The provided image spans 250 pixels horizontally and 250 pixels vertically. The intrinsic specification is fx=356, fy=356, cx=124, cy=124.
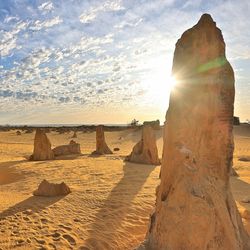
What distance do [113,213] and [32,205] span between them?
1873 mm

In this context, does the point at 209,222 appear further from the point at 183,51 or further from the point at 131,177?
the point at 131,177

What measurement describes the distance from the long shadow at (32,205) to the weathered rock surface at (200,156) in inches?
139

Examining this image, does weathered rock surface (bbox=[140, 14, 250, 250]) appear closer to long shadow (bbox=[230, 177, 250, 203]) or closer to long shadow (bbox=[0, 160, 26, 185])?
long shadow (bbox=[230, 177, 250, 203])

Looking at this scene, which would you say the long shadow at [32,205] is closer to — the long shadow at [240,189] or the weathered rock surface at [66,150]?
the long shadow at [240,189]

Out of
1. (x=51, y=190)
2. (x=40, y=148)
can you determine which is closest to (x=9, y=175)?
(x=40, y=148)

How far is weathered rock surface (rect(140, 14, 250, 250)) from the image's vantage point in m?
4.45

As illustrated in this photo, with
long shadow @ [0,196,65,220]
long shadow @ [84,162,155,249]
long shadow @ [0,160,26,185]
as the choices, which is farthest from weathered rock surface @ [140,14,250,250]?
long shadow @ [0,160,26,185]

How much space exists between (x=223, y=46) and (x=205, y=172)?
67.0 inches

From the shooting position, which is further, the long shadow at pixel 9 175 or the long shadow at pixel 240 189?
the long shadow at pixel 9 175

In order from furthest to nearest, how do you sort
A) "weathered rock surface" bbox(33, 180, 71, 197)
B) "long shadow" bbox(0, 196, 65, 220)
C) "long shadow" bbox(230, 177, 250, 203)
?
"long shadow" bbox(230, 177, 250, 203) → "weathered rock surface" bbox(33, 180, 71, 197) → "long shadow" bbox(0, 196, 65, 220)

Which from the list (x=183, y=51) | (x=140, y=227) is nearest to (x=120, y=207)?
(x=140, y=227)

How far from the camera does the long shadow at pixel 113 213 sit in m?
6.11

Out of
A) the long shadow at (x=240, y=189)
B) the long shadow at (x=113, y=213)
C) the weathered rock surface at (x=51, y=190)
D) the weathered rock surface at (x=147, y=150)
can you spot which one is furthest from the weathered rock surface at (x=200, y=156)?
the weathered rock surface at (x=147, y=150)

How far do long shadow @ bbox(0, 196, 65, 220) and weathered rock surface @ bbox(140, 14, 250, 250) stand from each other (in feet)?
11.6
